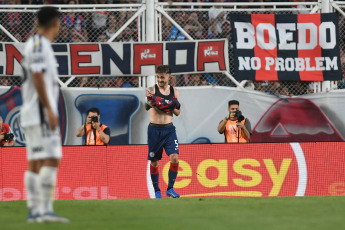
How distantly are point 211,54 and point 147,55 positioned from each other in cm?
153

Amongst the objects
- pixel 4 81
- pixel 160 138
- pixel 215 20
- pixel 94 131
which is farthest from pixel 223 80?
pixel 160 138

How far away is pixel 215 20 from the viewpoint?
1719 cm

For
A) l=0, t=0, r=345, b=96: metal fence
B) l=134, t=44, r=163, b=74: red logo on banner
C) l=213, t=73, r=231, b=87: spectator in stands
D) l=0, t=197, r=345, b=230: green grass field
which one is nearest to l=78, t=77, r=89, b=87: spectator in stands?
l=0, t=0, r=345, b=96: metal fence

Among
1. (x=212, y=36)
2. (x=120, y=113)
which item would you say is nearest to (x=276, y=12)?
(x=212, y=36)

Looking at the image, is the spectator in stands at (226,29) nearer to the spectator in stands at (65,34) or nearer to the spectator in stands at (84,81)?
the spectator in stands at (84,81)

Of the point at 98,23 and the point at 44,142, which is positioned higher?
Answer: the point at 98,23

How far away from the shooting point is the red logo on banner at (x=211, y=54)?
16.9 m

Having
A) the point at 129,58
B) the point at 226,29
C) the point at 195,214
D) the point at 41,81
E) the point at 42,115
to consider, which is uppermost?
the point at 226,29

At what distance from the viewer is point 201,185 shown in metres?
13.6

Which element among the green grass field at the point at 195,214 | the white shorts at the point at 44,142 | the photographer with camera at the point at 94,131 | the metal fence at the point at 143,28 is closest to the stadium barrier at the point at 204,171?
the photographer with camera at the point at 94,131

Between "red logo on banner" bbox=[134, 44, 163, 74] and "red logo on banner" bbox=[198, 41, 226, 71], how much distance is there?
3.19 feet

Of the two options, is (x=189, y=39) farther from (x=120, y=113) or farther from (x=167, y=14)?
(x=120, y=113)

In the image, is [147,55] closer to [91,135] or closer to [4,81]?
[91,135]

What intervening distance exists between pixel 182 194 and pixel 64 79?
5.50m
